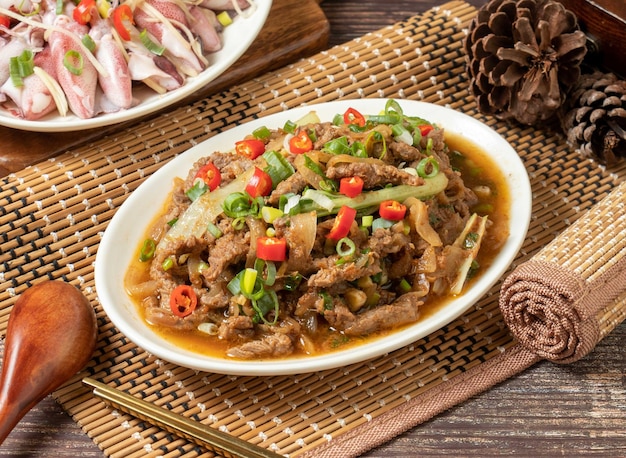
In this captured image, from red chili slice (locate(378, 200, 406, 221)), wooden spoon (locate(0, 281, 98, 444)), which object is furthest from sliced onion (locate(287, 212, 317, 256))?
wooden spoon (locate(0, 281, 98, 444))

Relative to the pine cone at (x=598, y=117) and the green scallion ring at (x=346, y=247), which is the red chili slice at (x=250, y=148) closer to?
the green scallion ring at (x=346, y=247)

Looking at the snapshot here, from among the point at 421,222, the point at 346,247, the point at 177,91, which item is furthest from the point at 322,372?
the point at 177,91

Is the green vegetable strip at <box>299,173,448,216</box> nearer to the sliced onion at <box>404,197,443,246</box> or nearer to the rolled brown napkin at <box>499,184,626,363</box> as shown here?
the sliced onion at <box>404,197,443,246</box>

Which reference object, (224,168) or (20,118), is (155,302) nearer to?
(224,168)

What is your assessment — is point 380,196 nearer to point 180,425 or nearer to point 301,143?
point 301,143

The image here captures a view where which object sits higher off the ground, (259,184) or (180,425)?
(259,184)

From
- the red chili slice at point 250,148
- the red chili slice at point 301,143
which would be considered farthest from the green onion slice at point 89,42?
the red chili slice at point 301,143
